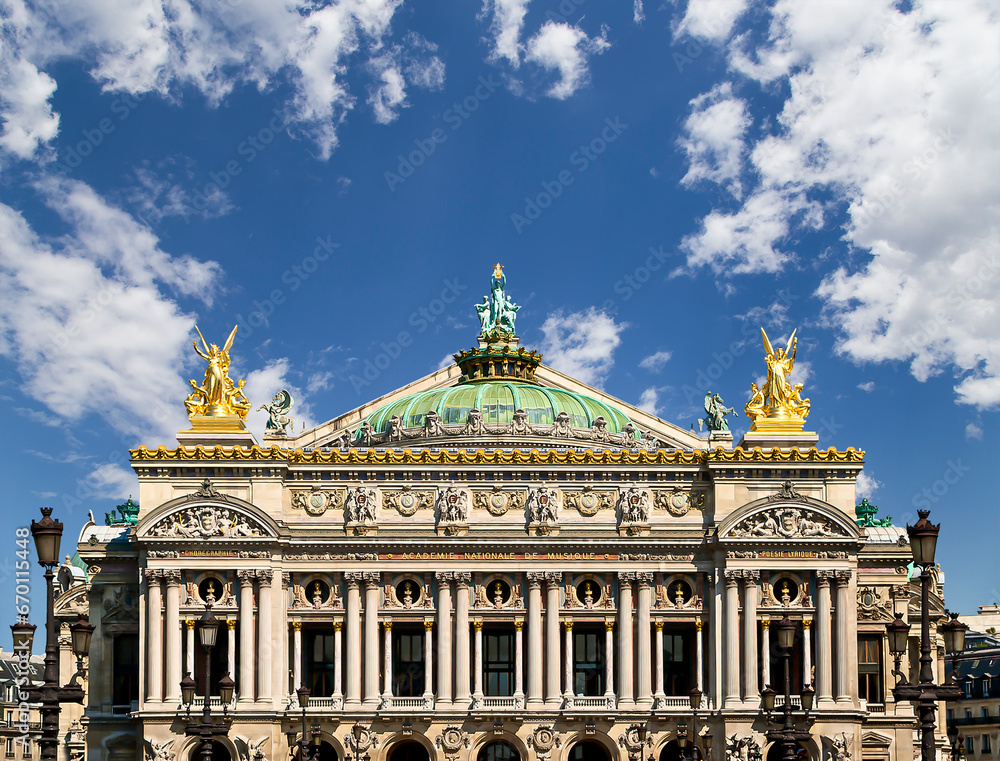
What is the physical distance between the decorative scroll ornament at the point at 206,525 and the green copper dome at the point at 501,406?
18483 millimetres

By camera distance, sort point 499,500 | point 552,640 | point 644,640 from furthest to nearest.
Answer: point 499,500, point 644,640, point 552,640

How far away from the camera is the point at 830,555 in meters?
67.8

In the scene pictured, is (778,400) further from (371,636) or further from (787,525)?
(371,636)

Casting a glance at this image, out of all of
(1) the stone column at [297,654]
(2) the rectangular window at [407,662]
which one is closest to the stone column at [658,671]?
(2) the rectangular window at [407,662]

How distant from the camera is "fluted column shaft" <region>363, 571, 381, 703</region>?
220 feet

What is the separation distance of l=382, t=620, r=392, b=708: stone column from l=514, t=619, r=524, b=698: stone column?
20.1 ft

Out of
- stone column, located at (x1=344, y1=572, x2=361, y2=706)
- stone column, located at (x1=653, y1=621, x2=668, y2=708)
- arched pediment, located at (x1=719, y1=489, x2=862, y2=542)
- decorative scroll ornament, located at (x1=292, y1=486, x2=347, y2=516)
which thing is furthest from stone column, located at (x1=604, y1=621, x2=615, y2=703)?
decorative scroll ornament, located at (x1=292, y1=486, x2=347, y2=516)

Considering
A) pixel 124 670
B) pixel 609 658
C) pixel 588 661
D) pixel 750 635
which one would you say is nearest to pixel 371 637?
pixel 588 661

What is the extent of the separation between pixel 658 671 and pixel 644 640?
1.64m

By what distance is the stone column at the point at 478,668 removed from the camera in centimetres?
6700

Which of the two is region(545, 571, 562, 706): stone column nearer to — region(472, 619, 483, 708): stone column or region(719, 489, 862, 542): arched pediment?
region(472, 619, 483, 708): stone column

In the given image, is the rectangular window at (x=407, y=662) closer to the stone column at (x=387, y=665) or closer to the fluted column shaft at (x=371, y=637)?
the stone column at (x=387, y=665)

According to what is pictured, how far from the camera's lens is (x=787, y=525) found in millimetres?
68250

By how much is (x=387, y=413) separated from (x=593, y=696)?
26.4 metres
